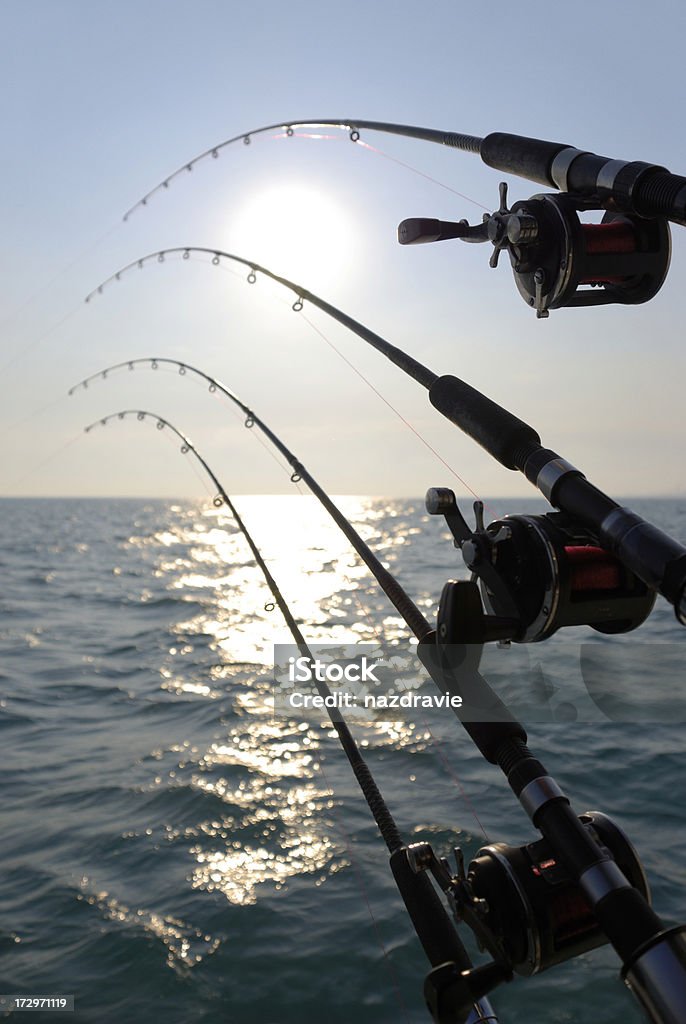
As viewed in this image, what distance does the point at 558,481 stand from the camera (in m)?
1.70

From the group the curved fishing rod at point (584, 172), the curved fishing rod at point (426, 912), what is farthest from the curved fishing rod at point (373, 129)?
the curved fishing rod at point (426, 912)

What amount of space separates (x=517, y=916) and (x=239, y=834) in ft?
16.9

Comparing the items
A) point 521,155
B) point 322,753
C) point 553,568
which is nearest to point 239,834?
point 322,753

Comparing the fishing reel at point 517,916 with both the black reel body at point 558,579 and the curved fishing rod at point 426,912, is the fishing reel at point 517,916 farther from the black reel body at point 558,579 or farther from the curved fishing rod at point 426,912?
the black reel body at point 558,579

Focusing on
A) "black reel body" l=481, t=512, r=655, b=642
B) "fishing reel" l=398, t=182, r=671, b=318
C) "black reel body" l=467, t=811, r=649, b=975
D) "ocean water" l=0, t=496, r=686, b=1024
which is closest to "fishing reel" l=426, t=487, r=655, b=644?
"black reel body" l=481, t=512, r=655, b=642

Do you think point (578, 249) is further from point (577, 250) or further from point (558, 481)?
point (558, 481)

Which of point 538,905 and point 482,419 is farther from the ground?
point 482,419

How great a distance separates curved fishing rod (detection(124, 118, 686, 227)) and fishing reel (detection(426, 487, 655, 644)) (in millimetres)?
726

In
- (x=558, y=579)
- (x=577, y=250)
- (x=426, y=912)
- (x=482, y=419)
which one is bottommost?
(x=426, y=912)

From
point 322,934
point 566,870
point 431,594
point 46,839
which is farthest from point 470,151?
point 431,594

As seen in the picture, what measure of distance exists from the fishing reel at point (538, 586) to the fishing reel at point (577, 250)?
0.60 metres

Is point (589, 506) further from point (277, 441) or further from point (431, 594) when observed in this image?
point (431, 594)

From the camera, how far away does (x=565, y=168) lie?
1.94 m

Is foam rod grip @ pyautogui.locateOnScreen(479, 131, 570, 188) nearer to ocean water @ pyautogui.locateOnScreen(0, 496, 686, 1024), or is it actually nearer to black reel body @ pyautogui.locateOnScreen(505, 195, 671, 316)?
black reel body @ pyautogui.locateOnScreen(505, 195, 671, 316)
